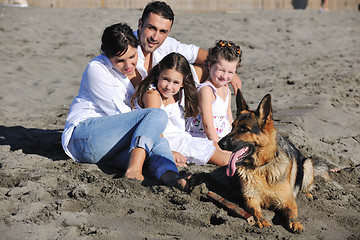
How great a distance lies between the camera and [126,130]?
448cm

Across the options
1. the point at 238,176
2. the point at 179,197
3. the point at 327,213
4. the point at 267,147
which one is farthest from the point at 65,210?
the point at 327,213

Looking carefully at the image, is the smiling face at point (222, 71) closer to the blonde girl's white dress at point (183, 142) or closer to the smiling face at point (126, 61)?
the blonde girl's white dress at point (183, 142)

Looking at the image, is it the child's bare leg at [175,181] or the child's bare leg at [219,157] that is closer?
the child's bare leg at [175,181]

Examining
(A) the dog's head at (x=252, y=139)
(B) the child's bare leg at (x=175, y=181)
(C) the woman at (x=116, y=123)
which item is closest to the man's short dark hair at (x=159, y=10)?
(C) the woman at (x=116, y=123)

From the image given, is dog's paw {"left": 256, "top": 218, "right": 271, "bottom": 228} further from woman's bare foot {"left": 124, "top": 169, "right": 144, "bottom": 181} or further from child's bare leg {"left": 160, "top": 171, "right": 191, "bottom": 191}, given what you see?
woman's bare foot {"left": 124, "top": 169, "right": 144, "bottom": 181}

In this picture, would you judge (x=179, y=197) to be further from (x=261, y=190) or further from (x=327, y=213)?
(x=327, y=213)

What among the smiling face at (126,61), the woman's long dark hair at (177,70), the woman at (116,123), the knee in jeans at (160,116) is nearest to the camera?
the woman at (116,123)

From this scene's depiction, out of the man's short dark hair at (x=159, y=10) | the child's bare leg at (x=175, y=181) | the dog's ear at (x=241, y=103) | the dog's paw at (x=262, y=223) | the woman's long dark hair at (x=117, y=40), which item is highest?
the man's short dark hair at (x=159, y=10)

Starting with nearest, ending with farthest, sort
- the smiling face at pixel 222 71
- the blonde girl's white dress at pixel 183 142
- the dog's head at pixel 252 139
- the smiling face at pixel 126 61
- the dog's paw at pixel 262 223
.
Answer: the dog's paw at pixel 262 223
the dog's head at pixel 252 139
the smiling face at pixel 126 61
the blonde girl's white dress at pixel 183 142
the smiling face at pixel 222 71

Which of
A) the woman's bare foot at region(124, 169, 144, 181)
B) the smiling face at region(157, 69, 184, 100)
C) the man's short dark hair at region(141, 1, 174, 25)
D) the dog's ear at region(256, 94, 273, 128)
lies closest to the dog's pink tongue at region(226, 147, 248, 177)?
the dog's ear at region(256, 94, 273, 128)

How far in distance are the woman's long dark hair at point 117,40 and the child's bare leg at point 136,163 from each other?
3.60ft

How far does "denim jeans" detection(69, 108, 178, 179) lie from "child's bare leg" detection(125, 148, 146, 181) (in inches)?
2.1

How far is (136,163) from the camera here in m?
4.26

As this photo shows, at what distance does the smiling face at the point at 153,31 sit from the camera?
5.02 m
